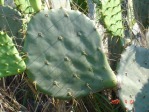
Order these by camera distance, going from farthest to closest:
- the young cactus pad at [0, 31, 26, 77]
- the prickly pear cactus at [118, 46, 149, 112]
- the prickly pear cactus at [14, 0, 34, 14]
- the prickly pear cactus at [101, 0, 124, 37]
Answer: the prickly pear cactus at [14, 0, 34, 14], the prickly pear cactus at [101, 0, 124, 37], the prickly pear cactus at [118, 46, 149, 112], the young cactus pad at [0, 31, 26, 77]

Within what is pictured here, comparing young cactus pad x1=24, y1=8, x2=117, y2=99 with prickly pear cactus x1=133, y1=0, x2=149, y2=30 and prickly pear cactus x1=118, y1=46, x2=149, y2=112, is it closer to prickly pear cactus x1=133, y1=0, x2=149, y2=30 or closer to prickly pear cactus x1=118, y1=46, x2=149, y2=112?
prickly pear cactus x1=118, y1=46, x2=149, y2=112

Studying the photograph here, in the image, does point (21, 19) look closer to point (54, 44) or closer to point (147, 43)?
point (54, 44)

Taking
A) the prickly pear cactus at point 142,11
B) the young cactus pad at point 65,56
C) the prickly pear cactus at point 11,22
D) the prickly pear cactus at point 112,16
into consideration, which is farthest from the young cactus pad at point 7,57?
the prickly pear cactus at point 142,11

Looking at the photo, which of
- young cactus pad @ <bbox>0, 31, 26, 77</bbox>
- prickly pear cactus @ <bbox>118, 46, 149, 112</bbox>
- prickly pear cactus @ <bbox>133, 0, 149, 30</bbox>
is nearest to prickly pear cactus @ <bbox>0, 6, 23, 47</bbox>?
young cactus pad @ <bbox>0, 31, 26, 77</bbox>

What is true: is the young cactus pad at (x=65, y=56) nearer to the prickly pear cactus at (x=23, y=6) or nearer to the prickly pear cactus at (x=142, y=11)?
the prickly pear cactus at (x=23, y=6)

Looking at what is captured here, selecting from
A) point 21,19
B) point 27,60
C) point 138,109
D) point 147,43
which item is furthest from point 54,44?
point 147,43

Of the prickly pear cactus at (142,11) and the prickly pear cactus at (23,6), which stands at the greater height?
the prickly pear cactus at (23,6)
